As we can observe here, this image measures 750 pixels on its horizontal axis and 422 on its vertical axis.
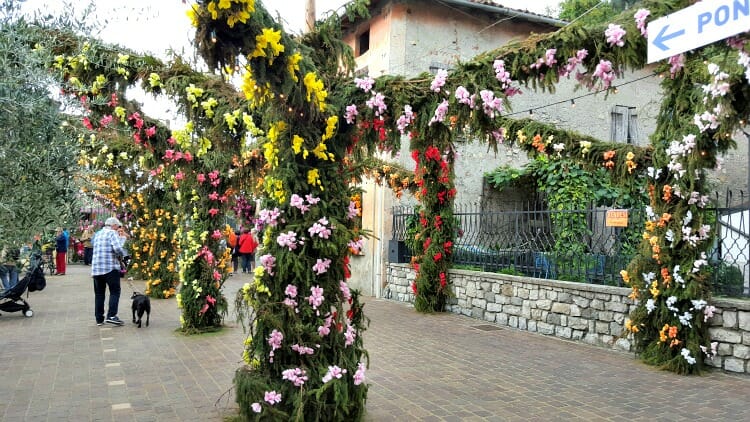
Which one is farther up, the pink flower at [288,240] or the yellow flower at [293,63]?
the yellow flower at [293,63]

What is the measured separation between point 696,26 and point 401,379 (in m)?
4.40

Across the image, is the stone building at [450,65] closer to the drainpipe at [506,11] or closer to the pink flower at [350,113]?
the drainpipe at [506,11]

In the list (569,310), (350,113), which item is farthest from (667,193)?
(350,113)

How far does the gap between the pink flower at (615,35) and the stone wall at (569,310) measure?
4148mm

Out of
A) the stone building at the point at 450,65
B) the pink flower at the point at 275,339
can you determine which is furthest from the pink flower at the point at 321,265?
the stone building at the point at 450,65

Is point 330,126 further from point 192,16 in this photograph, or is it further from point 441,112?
point 192,16

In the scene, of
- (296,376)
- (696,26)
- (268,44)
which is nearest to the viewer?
(696,26)

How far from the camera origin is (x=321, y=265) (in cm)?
455

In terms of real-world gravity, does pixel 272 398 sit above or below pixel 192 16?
below

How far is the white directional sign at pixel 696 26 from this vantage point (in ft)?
9.65

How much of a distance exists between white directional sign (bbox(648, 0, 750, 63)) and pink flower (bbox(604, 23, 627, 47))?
271 mm

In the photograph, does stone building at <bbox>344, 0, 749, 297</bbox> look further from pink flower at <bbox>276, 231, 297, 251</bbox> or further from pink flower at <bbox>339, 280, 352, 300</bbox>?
pink flower at <bbox>276, 231, 297, 251</bbox>

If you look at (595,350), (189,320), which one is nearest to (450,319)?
(595,350)

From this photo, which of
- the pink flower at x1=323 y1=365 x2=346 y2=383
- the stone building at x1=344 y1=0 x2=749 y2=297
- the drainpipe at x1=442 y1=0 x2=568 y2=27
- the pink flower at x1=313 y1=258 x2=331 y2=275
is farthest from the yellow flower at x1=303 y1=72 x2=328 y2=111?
the drainpipe at x1=442 y1=0 x2=568 y2=27
